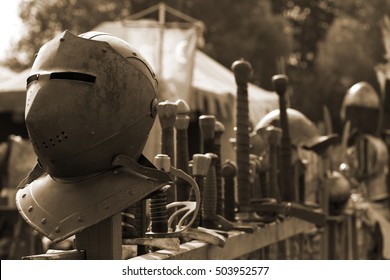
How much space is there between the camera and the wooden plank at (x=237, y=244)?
3.03 m

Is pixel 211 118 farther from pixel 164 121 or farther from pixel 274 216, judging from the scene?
pixel 274 216

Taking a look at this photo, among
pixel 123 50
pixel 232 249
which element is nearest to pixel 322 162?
pixel 232 249

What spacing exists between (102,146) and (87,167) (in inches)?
3.0

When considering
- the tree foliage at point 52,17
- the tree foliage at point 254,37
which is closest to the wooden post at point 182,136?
the tree foliage at point 254,37

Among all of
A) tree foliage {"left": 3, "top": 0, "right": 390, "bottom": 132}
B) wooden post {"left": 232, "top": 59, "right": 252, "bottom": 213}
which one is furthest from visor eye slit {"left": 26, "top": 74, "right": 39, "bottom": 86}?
tree foliage {"left": 3, "top": 0, "right": 390, "bottom": 132}

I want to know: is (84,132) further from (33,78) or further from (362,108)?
(362,108)

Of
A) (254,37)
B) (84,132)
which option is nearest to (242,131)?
(84,132)

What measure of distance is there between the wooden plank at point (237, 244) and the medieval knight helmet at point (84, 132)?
23cm

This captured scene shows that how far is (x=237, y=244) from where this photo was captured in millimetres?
3803

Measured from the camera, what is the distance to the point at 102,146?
107 inches

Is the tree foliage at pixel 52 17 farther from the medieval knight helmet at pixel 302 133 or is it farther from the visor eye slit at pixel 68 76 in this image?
the visor eye slit at pixel 68 76

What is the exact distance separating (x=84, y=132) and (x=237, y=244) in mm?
1292

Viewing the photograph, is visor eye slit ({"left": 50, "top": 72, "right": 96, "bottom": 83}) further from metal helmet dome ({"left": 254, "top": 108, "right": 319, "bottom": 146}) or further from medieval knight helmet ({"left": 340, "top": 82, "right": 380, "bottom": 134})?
medieval knight helmet ({"left": 340, "top": 82, "right": 380, "bottom": 134})

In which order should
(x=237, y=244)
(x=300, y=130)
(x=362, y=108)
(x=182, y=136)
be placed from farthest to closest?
(x=362, y=108) < (x=300, y=130) < (x=237, y=244) < (x=182, y=136)
